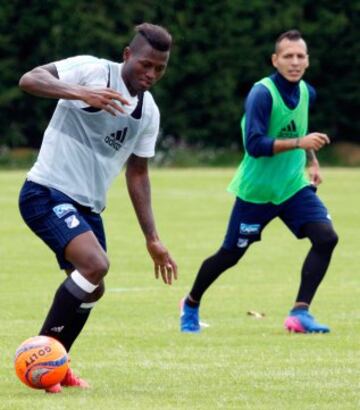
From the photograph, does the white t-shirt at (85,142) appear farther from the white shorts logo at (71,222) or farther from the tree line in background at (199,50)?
the tree line in background at (199,50)

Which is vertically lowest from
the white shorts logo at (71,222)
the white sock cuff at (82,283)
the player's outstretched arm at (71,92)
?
the white sock cuff at (82,283)

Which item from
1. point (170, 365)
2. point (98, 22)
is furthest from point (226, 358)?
point (98, 22)

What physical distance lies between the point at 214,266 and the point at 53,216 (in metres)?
3.54

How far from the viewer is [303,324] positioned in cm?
1150

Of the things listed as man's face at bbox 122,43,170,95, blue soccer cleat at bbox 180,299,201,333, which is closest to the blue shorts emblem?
man's face at bbox 122,43,170,95

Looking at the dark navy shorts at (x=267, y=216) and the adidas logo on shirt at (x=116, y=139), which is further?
the dark navy shorts at (x=267, y=216)

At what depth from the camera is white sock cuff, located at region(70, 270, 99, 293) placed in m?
8.34

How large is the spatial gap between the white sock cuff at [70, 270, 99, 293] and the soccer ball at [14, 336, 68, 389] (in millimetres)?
341

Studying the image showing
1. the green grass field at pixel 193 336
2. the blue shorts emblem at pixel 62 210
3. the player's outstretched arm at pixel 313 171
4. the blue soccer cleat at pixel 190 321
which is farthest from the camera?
the player's outstretched arm at pixel 313 171

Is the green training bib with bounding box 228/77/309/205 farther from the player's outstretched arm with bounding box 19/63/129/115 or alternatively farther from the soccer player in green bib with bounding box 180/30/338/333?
the player's outstretched arm with bounding box 19/63/129/115

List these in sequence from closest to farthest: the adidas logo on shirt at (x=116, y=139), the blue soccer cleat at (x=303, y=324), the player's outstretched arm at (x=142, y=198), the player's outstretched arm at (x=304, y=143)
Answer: the adidas logo on shirt at (x=116, y=139) → the player's outstretched arm at (x=142, y=198) → the player's outstretched arm at (x=304, y=143) → the blue soccer cleat at (x=303, y=324)

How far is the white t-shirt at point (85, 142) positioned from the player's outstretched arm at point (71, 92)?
0.41 m

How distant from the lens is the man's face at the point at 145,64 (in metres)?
8.39

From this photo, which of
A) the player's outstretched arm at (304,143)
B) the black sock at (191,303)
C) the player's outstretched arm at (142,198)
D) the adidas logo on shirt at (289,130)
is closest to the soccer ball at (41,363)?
the player's outstretched arm at (142,198)
